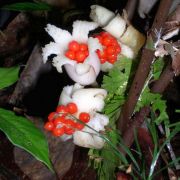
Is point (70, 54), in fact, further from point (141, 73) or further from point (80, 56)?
point (141, 73)

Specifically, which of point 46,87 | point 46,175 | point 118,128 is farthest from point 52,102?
point 118,128

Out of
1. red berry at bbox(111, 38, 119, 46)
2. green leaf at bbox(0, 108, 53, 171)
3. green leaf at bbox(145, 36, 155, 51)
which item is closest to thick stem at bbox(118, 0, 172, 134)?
green leaf at bbox(145, 36, 155, 51)

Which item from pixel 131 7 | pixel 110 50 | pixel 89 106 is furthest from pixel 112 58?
pixel 131 7

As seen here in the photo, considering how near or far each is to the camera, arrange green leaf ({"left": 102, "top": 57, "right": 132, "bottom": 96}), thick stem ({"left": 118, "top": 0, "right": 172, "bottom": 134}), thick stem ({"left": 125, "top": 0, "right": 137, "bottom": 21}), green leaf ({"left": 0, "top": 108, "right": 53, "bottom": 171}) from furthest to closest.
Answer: thick stem ({"left": 125, "top": 0, "right": 137, "bottom": 21})
green leaf ({"left": 102, "top": 57, "right": 132, "bottom": 96})
green leaf ({"left": 0, "top": 108, "right": 53, "bottom": 171})
thick stem ({"left": 118, "top": 0, "right": 172, "bottom": 134})

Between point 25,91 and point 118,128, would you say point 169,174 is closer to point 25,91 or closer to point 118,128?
point 118,128

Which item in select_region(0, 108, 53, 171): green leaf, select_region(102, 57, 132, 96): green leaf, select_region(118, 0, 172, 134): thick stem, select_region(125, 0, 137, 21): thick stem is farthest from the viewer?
select_region(125, 0, 137, 21): thick stem

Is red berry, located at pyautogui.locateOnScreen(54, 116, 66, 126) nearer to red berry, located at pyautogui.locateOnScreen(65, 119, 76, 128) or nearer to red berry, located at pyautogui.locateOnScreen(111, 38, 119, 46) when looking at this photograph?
red berry, located at pyautogui.locateOnScreen(65, 119, 76, 128)

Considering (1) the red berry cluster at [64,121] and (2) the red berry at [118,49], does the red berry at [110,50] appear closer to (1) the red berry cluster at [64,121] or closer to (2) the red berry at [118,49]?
(2) the red berry at [118,49]
